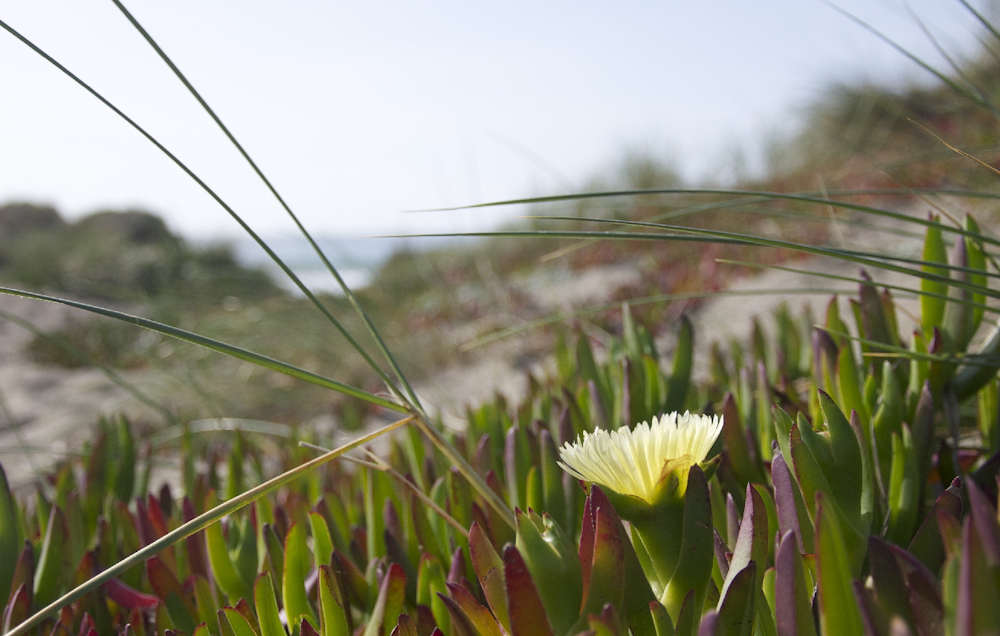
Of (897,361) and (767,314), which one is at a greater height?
(897,361)

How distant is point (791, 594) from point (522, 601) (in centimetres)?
19

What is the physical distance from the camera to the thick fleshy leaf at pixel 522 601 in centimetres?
48

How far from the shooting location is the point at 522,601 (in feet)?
1.65

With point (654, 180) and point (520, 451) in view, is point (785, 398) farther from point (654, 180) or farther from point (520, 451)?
point (654, 180)

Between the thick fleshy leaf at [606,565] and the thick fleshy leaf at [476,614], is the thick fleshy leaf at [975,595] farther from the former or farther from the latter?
the thick fleshy leaf at [476,614]

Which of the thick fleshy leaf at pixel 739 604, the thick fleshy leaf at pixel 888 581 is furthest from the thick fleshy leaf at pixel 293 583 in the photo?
the thick fleshy leaf at pixel 888 581

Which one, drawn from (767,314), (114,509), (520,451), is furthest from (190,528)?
(767,314)

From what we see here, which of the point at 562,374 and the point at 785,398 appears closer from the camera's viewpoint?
the point at 785,398

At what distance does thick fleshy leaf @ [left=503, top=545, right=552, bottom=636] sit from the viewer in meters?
0.48

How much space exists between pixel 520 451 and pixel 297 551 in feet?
1.08

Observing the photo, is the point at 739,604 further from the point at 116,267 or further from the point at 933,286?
the point at 116,267

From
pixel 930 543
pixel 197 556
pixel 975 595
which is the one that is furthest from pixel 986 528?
pixel 197 556

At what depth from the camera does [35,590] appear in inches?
37.4

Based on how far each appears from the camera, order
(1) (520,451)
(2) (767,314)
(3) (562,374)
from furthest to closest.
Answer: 1. (2) (767,314)
2. (3) (562,374)
3. (1) (520,451)
